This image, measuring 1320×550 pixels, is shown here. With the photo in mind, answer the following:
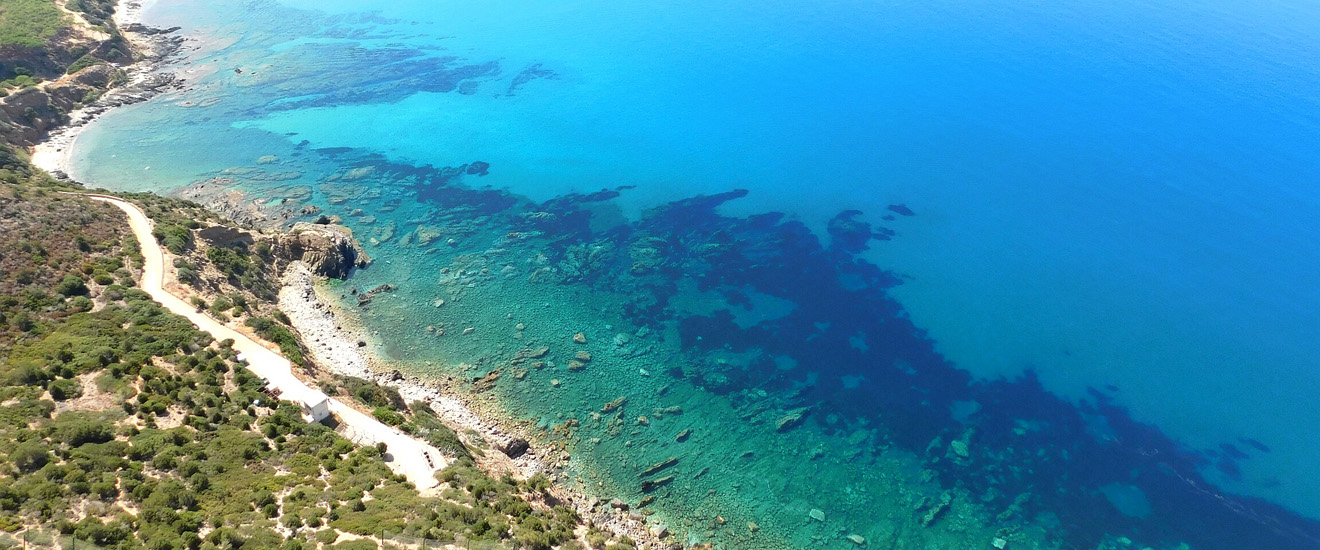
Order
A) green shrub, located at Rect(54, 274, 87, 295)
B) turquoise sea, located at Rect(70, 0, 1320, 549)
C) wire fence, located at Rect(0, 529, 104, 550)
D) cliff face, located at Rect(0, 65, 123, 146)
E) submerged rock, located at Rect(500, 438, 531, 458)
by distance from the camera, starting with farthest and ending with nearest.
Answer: cliff face, located at Rect(0, 65, 123, 146), turquoise sea, located at Rect(70, 0, 1320, 549), submerged rock, located at Rect(500, 438, 531, 458), green shrub, located at Rect(54, 274, 87, 295), wire fence, located at Rect(0, 529, 104, 550)

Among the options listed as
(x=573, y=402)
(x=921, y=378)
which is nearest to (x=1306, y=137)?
(x=921, y=378)

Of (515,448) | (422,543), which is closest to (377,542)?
(422,543)

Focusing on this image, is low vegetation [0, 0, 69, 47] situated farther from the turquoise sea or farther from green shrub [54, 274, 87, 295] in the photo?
green shrub [54, 274, 87, 295]

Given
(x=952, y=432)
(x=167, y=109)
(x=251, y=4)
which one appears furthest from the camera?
(x=251, y=4)

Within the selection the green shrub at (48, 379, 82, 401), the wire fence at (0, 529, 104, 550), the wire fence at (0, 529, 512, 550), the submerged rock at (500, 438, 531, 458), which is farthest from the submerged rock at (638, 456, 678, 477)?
the green shrub at (48, 379, 82, 401)

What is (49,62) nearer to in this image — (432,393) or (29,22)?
(29,22)

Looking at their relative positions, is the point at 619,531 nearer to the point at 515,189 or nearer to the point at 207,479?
the point at 207,479
